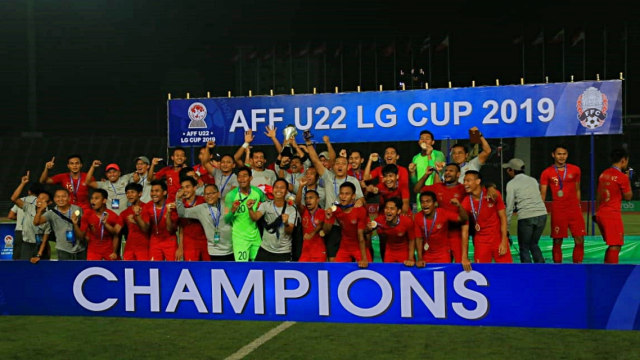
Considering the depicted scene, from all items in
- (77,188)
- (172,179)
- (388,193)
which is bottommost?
(388,193)

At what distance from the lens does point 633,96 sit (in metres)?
44.2

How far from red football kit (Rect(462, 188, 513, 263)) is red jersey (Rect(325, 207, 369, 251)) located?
1.26m

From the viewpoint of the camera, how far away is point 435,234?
318 inches

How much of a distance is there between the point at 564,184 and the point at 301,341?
5.01 meters

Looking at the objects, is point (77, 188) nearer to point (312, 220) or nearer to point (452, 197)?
point (312, 220)

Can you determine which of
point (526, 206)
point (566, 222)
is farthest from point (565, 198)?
point (526, 206)

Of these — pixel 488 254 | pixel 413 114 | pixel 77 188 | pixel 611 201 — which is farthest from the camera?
pixel 413 114

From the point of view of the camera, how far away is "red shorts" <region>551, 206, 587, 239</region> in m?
10.3

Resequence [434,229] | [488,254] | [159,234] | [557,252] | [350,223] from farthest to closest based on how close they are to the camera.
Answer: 1. [557,252]
2. [159,234]
3. [488,254]
4. [350,223]
5. [434,229]

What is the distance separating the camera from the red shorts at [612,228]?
380 inches

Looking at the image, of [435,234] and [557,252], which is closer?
[435,234]

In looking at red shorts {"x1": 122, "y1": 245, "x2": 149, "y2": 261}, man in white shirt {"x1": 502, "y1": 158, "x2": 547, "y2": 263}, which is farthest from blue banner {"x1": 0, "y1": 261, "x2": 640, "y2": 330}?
man in white shirt {"x1": 502, "y1": 158, "x2": 547, "y2": 263}

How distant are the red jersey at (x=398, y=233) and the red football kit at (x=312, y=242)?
0.75 metres

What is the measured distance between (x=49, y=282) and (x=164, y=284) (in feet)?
4.53
